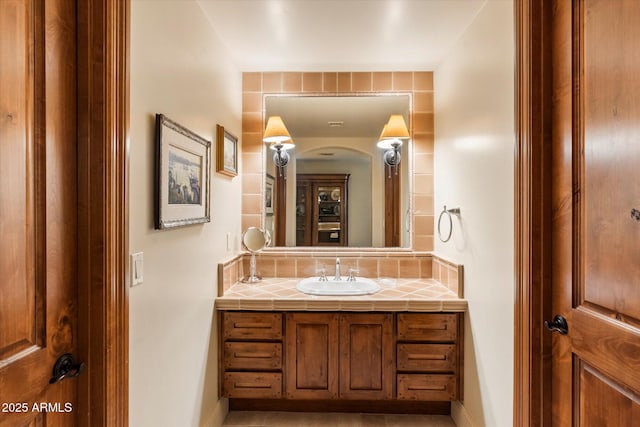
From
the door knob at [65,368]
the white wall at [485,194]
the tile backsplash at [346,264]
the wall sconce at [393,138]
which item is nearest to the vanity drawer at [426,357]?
the white wall at [485,194]

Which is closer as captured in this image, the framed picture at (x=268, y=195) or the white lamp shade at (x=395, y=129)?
the white lamp shade at (x=395, y=129)

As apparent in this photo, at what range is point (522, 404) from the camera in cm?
137

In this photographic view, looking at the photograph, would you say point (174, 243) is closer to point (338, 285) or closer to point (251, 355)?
point (251, 355)

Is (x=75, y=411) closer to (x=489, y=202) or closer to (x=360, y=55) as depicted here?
(x=489, y=202)

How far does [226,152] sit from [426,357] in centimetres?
177

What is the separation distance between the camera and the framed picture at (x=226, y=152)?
2.14m

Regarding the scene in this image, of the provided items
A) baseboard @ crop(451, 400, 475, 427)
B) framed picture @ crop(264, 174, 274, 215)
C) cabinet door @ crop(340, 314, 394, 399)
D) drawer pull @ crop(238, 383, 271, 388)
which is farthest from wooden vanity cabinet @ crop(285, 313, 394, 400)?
framed picture @ crop(264, 174, 274, 215)

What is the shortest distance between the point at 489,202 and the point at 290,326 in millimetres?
1333

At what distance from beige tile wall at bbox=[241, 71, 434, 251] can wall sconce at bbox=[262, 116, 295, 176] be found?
8cm

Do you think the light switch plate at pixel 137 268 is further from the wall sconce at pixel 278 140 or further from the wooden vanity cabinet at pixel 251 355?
the wall sconce at pixel 278 140

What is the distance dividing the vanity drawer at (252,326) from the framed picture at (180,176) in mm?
683

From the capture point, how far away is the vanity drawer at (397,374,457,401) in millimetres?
2143

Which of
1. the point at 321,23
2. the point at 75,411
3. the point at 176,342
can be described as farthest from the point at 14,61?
the point at 321,23

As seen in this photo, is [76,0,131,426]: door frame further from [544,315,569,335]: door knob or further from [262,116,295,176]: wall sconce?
[262,116,295,176]: wall sconce
